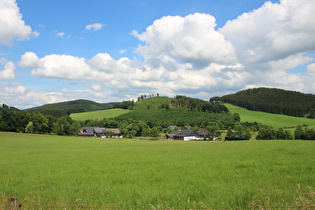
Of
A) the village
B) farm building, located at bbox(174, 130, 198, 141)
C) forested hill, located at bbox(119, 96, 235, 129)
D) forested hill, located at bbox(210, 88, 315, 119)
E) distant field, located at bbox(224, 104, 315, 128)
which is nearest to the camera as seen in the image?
farm building, located at bbox(174, 130, 198, 141)

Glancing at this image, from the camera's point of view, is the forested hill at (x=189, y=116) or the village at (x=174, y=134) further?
the forested hill at (x=189, y=116)

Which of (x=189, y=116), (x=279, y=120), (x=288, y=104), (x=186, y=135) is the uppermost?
(x=288, y=104)

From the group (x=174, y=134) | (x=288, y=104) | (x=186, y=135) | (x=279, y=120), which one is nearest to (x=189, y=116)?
(x=174, y=134)

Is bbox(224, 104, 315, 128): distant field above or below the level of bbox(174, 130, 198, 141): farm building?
above

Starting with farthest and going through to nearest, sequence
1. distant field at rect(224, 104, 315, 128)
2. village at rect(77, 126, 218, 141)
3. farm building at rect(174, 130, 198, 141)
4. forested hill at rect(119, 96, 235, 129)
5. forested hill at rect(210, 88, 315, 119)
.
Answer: forested hill at rect(210, 88, 315, 119) < forested hill at rect(119, 96, 235, 129) < distant field at rect(224, 104, 315, 128) < village at rect(77, 126, 218, 141) < farm building at rect(174, 130, 198, 141)

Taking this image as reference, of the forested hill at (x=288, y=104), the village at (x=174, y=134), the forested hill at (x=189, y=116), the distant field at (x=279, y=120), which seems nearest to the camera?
the village at (x=174, y=134)

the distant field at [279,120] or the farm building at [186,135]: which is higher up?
the distant field at [279,120]

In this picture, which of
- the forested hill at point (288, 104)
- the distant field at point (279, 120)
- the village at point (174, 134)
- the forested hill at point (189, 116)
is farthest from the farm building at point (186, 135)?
the forested hill at point (288, 104)

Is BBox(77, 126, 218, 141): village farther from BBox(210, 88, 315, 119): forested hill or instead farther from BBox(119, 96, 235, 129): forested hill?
BBox(210, 88, 315, 119): forested hill

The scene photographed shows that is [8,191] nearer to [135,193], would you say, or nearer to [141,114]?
[135,193]

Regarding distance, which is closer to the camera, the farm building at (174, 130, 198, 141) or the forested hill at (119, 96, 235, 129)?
the farm building at (174, 130, 198, 141)

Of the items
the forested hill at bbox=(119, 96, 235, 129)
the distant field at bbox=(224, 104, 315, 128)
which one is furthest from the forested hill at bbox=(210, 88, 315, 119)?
the forested hill at bbox=(119, 96, 235, 129)

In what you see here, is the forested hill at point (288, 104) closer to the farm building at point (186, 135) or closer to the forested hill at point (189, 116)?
the forested hill at point (189, 116)

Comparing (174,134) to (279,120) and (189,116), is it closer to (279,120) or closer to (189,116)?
(189,116)
